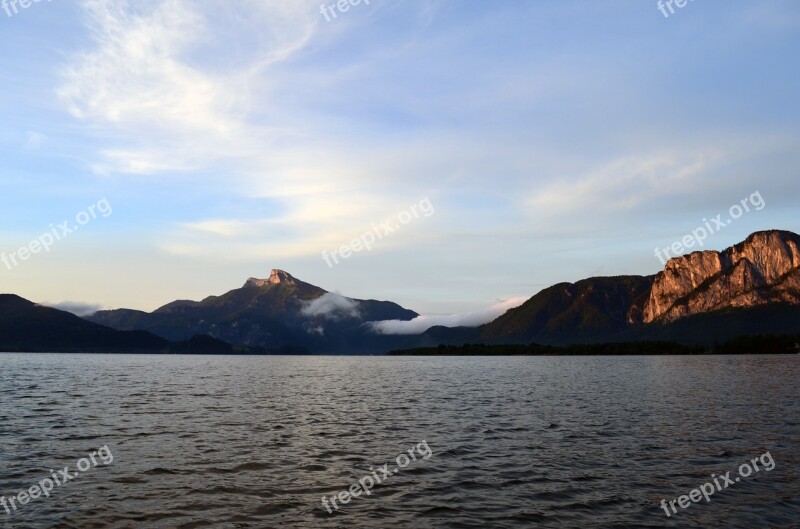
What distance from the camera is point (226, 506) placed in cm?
2638

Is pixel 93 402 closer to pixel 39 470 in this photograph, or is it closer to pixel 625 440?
pixel 39 470

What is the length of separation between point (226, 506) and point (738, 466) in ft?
101

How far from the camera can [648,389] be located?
3767 inches

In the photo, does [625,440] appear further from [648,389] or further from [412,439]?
[648,389]

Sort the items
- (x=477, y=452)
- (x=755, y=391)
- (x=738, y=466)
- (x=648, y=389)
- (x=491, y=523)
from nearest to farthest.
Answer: (x=491, y=523)
(x=738, y=466)
(x=477, y=452)
(x=755, y=391)
(x=648, y=389)

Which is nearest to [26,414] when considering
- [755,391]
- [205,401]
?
[205,401]

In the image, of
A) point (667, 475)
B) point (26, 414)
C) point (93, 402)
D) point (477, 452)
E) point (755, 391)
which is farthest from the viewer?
point (755, 391)

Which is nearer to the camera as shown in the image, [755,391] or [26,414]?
[26,414]

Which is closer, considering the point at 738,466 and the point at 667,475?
the point at 667,475

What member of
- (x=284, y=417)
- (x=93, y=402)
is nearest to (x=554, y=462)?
(x=284, y=417)

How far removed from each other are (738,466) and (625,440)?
32.1ft

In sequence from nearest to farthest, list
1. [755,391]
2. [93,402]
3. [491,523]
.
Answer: [491,523] → [93,402] → [755,391]

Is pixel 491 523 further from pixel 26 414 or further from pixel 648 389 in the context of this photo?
→ pixel 648 389

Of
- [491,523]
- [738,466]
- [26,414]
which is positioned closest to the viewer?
[491,523]
